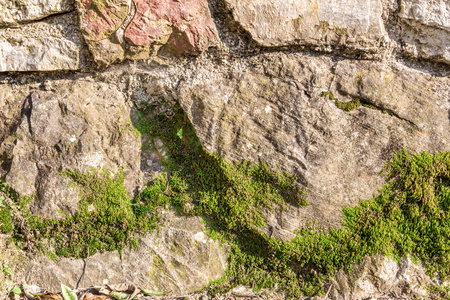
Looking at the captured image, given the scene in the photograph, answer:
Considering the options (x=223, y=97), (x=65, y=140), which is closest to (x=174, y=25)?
(x=223, y=97)

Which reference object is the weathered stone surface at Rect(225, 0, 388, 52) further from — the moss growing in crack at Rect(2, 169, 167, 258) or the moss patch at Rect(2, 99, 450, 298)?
the moss growing in crack at Rect(2, 169, 167, 258)

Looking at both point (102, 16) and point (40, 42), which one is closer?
point (102, 16)

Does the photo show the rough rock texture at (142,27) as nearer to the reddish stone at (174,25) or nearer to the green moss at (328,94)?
the reddish stone at (174,25)

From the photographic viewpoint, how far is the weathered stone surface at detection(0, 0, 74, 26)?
2410 mm

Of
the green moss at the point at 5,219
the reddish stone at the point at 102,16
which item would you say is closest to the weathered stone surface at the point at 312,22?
the reddish stone at the point at 102,16

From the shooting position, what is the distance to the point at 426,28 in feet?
8.16

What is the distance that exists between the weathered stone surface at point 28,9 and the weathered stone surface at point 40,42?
2.1 inches

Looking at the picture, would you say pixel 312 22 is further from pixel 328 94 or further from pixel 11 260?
pixel 11 260

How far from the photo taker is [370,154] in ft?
7.83

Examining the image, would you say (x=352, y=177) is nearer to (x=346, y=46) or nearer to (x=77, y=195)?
(x=346, y=46)

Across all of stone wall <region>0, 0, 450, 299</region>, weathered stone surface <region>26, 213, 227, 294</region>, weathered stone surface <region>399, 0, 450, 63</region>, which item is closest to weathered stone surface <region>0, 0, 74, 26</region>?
stone wall <region>0, 0, 450, 299</region>

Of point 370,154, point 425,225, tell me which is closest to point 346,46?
point 370,154

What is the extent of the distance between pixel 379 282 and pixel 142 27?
2393 mm

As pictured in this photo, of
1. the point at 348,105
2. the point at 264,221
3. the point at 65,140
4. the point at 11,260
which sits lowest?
the point at 11,260
